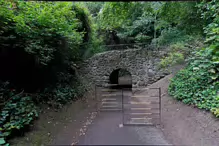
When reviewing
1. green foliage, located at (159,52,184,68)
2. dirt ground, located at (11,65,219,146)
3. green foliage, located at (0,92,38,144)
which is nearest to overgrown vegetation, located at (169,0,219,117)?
dirt ground, located at (11,65,219,146)

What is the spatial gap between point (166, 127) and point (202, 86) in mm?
1497

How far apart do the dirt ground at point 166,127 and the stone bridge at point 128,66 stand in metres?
2.99

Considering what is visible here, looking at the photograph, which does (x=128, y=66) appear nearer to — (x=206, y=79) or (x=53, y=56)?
(x=53, y=56)

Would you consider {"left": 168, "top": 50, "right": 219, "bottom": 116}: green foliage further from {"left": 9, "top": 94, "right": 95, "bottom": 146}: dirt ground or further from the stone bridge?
{"left": 9, "top": 94, "right": 95, "bottom": 146}: dirt ground

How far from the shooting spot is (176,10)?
545cm

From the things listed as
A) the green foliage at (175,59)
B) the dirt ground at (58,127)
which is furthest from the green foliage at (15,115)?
the green foliage at (175,59)

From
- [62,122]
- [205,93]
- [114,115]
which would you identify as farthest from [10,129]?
[205,93]

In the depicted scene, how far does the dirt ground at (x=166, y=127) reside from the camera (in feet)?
9.51

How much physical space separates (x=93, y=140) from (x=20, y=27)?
3053 mm

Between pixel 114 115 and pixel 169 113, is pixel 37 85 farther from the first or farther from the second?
pixel 169 113

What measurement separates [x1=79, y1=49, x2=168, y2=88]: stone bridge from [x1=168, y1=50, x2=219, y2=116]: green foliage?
2.66m

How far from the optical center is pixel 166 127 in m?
3.72

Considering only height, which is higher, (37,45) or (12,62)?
(37,45)

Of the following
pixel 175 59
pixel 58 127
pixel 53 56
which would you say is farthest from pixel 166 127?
→ pixel 53 56
